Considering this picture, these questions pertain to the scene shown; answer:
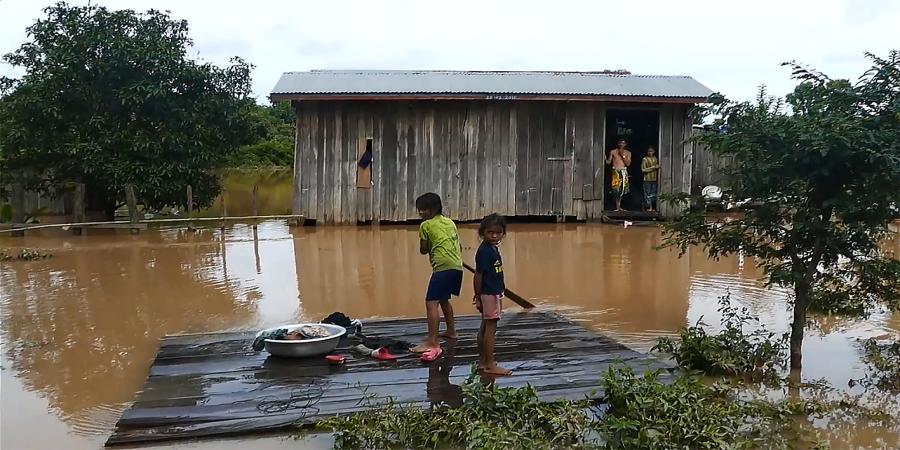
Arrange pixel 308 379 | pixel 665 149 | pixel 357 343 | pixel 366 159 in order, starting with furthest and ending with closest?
pixel 665 149 < pixel 366 159 < pixel 357 343 < pixel 308 379

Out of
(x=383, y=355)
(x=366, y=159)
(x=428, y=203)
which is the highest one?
(x=366, y=159)

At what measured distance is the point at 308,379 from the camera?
518cm

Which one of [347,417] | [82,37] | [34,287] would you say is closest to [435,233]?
[347,417]

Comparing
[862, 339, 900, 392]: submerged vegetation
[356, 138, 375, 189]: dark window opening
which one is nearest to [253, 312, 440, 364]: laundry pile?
[862, 339, 900, 392]: submerged vegetation

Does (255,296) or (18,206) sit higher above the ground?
(18,206)

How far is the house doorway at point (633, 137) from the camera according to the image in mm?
17719

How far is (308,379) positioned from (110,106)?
440 inches

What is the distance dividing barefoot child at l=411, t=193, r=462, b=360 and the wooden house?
30.1 ft

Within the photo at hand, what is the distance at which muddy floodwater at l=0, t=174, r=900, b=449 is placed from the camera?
5277 millimetres

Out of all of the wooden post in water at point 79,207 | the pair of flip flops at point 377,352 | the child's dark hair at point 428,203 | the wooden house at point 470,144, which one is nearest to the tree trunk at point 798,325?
the child's dark hair at point 428,203

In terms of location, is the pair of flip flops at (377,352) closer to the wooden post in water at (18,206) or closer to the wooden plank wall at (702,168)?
the wooden post in water at (18,206)

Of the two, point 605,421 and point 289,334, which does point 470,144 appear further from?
point 605,421

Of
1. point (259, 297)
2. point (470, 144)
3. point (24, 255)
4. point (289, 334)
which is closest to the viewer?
point (289, 334)

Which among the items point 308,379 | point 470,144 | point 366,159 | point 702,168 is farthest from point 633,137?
point 308,379
